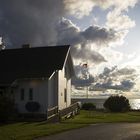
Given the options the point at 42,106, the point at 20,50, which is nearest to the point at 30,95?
the point at 42,106

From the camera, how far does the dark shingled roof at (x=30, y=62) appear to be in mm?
38125

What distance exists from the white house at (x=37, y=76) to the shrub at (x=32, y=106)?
343 mm

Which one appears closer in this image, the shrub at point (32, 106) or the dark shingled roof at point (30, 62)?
the shrub at point (32, 106)

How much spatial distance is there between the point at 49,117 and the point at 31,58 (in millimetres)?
10040

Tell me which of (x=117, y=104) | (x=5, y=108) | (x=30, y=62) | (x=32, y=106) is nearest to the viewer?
(x=5, y=108)

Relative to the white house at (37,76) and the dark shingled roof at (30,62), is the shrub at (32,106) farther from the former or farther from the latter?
the dark shingled roof at (30,62)

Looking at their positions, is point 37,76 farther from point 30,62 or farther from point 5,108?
point 5,108

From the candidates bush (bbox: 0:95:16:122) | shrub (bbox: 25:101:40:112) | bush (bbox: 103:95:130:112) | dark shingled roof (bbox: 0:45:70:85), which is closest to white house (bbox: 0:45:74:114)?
dark shingled roof (bbox: 0:45:70:85)

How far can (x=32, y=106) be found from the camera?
3756 centimetres

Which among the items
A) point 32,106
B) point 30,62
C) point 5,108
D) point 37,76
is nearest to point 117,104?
point 30,62

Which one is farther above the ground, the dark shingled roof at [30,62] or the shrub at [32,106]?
the dark shingled roof at [30,62]

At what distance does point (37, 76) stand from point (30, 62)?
4.39m

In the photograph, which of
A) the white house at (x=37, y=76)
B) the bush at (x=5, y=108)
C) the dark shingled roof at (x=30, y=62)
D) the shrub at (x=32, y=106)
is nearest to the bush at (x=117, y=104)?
the white house at (x=37, y=76)

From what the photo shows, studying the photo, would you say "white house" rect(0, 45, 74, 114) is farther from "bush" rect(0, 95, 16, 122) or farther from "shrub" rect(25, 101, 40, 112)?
"bush" rect(0, 95, 16, 122)
